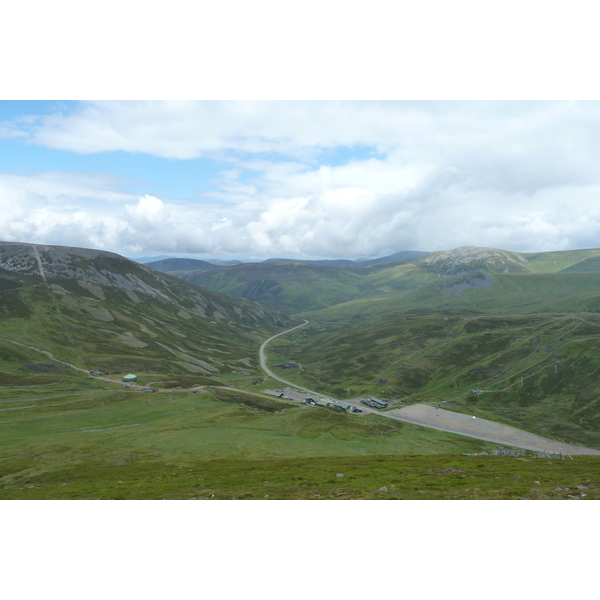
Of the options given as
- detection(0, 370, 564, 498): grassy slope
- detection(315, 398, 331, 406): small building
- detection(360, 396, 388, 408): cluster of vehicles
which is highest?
detection(0, 370, 564, 498): grassy slope

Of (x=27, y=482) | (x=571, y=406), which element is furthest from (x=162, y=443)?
(x=571, y=406)

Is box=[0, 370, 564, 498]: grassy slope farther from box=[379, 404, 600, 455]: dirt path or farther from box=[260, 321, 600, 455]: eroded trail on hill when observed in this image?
box=[379, 404, 600, 455]: dirt path

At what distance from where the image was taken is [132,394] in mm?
147750

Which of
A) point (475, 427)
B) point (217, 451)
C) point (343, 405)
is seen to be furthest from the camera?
point (343, 405)

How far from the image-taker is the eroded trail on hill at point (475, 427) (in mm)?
140375

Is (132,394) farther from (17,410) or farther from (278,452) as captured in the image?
(278,452)

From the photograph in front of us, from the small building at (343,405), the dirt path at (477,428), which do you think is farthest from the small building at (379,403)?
the small building at (343,405)

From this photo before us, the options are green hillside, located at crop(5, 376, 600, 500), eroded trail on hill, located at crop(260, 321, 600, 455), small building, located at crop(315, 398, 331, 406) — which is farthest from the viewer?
small building, located at crop(315, 398, 331, 406)

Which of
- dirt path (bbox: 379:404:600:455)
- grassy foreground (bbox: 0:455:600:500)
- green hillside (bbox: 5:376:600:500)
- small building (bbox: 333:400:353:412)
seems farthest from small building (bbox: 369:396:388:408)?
grassy foreground (bbox: 0:455:600:500)

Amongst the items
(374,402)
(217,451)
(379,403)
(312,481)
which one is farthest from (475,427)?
(312,481)

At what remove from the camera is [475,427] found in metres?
158

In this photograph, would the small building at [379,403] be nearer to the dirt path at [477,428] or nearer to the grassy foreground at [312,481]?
the dirt path at [477,428]

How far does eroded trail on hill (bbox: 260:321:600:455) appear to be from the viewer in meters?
140

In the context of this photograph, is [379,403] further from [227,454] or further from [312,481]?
[312,481]
